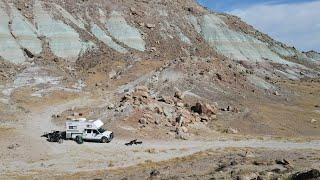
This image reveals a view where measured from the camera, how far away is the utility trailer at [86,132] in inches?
2408

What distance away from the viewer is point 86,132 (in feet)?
202

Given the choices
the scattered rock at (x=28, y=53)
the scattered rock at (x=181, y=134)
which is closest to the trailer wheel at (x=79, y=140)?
the scattered rock at (x=181, y=134)

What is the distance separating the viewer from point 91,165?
51531 millimetres

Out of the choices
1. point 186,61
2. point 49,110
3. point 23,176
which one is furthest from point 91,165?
point 186,61

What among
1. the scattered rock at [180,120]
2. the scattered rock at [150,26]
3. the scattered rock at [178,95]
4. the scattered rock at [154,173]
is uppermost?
the scattered rock at [150,26]

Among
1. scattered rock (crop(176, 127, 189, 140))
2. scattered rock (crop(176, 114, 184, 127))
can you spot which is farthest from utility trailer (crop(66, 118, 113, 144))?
scattered rock (crop(176, 114, 184, 127))

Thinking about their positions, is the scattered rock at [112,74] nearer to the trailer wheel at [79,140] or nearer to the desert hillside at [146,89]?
the desert hillside at [146,89]

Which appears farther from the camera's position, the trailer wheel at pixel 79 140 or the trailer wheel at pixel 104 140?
the trailer wheel at pixel 104 140

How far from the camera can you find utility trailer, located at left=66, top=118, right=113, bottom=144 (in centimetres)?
6116

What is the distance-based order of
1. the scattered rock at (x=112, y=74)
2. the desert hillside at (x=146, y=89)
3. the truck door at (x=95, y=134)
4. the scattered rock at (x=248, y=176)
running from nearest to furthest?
the scattered rock at (x=248, y=176), the desert hillside at (x=146, y=89), the truck door at (x=95, y=134), the scattered rock at (x=112, y=74)

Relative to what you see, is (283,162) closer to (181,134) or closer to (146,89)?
(181,134)

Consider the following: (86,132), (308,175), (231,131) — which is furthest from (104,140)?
(308,175)

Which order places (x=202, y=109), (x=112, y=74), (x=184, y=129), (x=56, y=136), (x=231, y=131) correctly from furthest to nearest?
(x=112, y=74), (x=202, y=109), (x=231, y=131), (x=184, y=129), (x=56, y=136)

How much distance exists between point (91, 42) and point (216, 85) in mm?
44648
